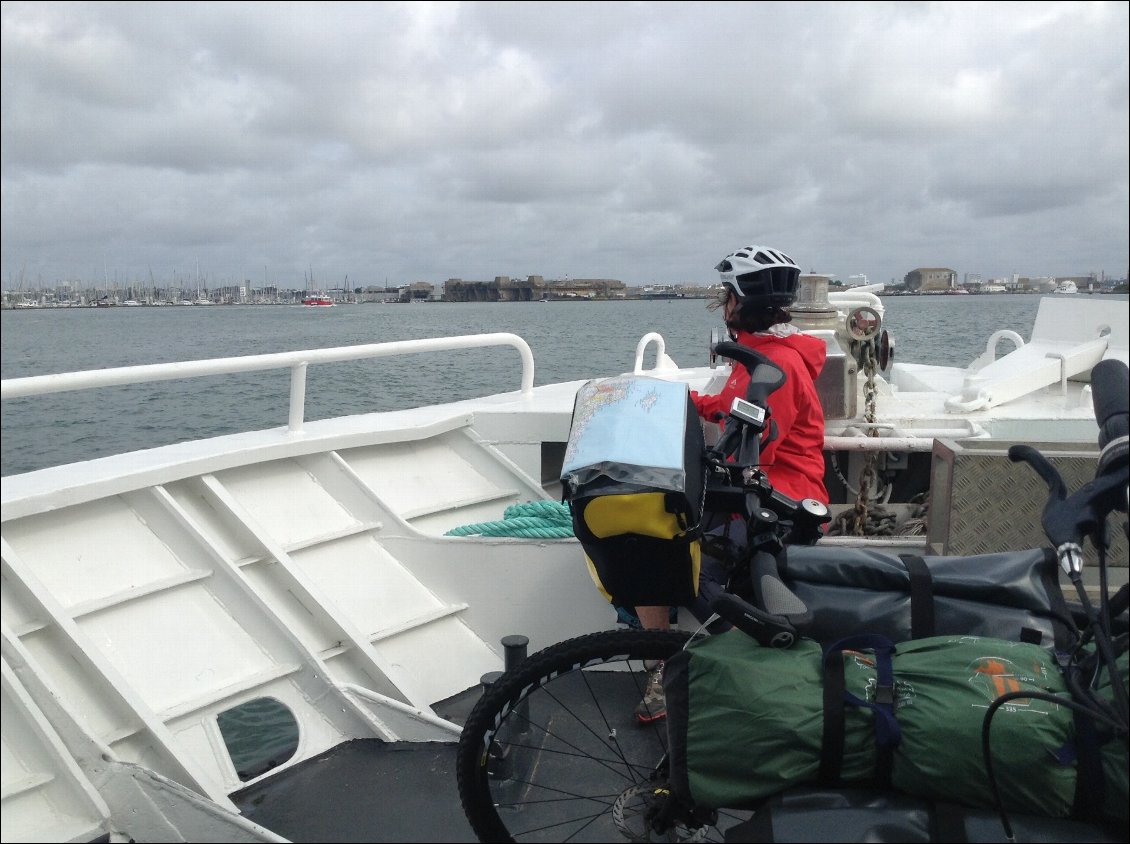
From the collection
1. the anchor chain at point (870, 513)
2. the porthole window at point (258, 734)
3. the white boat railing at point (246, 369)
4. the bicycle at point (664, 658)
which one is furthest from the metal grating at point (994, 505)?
the porthole window at point (258, 734)

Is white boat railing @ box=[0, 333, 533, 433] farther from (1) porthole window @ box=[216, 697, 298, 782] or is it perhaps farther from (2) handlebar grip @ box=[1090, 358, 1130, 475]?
(2) handlebar grip @ box=[1090, 358, 1130, 475]

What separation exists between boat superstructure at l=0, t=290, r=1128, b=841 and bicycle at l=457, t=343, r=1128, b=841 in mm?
507

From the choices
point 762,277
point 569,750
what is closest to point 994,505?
point 762,277

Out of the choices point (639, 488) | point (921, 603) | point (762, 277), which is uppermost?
point (762, 277)

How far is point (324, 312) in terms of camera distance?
83.3 m

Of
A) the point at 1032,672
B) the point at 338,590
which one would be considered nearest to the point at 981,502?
the point at 1032,672

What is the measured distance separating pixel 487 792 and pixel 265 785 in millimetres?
1041

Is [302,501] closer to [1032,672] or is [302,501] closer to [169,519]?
[169,519]

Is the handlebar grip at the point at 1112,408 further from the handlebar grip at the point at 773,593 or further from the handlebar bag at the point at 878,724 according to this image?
the handlebar grip at the point at 773,593

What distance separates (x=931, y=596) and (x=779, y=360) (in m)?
1.12

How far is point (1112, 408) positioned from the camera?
1.85 m

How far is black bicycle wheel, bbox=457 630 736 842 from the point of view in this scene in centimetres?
243

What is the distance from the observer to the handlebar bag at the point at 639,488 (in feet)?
6.92

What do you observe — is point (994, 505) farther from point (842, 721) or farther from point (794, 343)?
point (842, 721)
